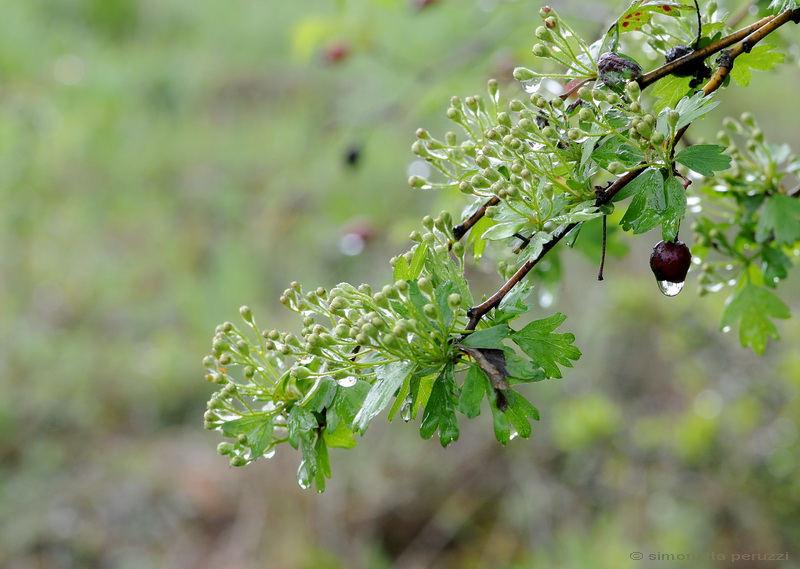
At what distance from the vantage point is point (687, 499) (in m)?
2.58

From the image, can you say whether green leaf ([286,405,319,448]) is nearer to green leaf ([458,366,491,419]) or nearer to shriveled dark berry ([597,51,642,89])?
green leaf ([458,366,491,419])

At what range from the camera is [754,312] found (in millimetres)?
1092

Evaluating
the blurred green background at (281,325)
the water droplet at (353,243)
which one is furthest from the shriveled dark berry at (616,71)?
the water droplet at (353,243)

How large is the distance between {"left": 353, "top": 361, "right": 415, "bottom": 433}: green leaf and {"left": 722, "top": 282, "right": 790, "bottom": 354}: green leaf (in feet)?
1.92

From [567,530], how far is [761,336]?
1992mm

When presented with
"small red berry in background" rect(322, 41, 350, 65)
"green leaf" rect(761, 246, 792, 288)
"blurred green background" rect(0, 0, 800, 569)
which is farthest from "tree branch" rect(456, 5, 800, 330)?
"small red berry in background" rect(322, 41, 350, 65)

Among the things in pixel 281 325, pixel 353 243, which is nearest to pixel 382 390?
pixel 353 243

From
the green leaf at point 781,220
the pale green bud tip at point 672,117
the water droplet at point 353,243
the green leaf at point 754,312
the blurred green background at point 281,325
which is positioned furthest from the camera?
the blurred green background at point 281,325

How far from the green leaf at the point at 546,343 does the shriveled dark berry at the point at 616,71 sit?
9.3 inches

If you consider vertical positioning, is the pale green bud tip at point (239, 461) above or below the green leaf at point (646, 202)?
below

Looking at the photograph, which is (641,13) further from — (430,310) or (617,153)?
(430,310)

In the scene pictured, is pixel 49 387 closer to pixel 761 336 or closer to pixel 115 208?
pixel 115 208

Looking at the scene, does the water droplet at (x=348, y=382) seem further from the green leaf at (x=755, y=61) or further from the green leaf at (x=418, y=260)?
the green leaf at (x=755, y=61)

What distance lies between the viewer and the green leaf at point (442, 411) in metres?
0.73
